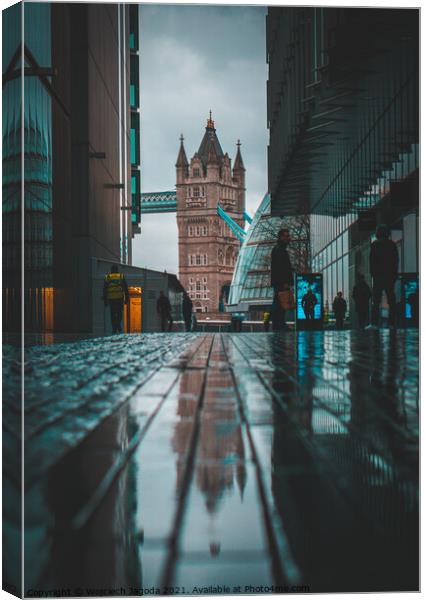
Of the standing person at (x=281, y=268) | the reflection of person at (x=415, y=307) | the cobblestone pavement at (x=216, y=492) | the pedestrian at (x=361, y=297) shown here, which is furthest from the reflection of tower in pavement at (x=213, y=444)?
the pedestrian at (x=361, y=297)

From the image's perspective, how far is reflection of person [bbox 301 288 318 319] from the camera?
63.4ft

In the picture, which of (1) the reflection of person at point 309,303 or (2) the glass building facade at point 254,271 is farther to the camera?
(2) the glass building facade at point 254,271

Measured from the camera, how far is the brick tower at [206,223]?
14.9 m

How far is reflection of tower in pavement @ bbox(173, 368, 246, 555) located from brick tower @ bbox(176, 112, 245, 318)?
1788 millimetres

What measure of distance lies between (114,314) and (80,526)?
50.0ft

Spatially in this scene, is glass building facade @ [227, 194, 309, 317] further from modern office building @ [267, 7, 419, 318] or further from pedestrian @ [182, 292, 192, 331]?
pedestrian @ [182, 292, 192, 331]

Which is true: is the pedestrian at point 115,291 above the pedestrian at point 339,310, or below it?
above

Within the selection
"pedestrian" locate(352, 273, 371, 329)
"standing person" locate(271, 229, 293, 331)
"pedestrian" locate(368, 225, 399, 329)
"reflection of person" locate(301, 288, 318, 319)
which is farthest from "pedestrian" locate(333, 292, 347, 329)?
→ "pedestrian" locate(368, 225, 399, 329)

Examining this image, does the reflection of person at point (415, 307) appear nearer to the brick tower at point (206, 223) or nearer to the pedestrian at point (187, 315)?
the brick tower at point (206, 223)

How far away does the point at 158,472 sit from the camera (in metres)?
1.92

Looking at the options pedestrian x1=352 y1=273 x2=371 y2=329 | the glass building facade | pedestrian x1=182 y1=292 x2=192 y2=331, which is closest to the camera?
pedestrian x1=352 y1=273 x2=371 y2=329

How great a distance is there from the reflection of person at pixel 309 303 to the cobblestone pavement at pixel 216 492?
52.0 feet

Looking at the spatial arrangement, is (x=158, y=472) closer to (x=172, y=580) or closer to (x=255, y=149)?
(x=172, y=580)

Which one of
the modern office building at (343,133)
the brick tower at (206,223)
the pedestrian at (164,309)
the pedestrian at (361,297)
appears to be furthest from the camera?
the pedestrian at (164,309)
